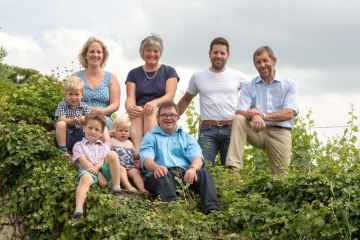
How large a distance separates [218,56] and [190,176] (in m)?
2.31

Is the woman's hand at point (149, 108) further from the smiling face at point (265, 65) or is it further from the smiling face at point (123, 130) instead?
the smiling face at point (265, 65)

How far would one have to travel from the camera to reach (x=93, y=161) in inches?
310

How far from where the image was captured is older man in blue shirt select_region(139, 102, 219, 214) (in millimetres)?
7602

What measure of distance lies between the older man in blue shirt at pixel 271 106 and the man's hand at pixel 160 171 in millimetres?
1635

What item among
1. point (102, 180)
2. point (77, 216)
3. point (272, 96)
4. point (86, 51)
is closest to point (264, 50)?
point (272, 96)

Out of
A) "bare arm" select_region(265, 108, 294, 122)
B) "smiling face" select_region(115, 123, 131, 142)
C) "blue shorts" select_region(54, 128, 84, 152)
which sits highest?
"bare arm" select_region(265, 108, 294, 122)

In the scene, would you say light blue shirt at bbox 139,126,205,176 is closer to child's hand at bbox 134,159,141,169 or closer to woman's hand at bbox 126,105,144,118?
child's hand at bbox 134,159,141,169

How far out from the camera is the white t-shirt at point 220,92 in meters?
9.19

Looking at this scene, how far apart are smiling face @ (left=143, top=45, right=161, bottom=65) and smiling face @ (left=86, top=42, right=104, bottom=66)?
0.66 meters

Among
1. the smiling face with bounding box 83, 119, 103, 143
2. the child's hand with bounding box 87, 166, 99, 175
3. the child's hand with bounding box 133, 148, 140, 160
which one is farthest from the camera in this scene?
the child's hand with bounding box 133, 148, 140, 160

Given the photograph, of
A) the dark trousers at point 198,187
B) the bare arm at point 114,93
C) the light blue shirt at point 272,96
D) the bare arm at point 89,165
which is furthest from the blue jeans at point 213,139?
the bare arm at point 89,165

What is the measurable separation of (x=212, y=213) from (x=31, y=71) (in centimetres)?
1113

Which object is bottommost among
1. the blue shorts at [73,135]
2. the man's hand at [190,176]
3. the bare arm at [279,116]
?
the man's hand at [190,176]

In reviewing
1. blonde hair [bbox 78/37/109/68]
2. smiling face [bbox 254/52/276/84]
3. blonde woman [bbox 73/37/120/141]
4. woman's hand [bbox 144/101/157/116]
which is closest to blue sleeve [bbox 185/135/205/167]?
woman's hand [bbox 144/101/157/116]
